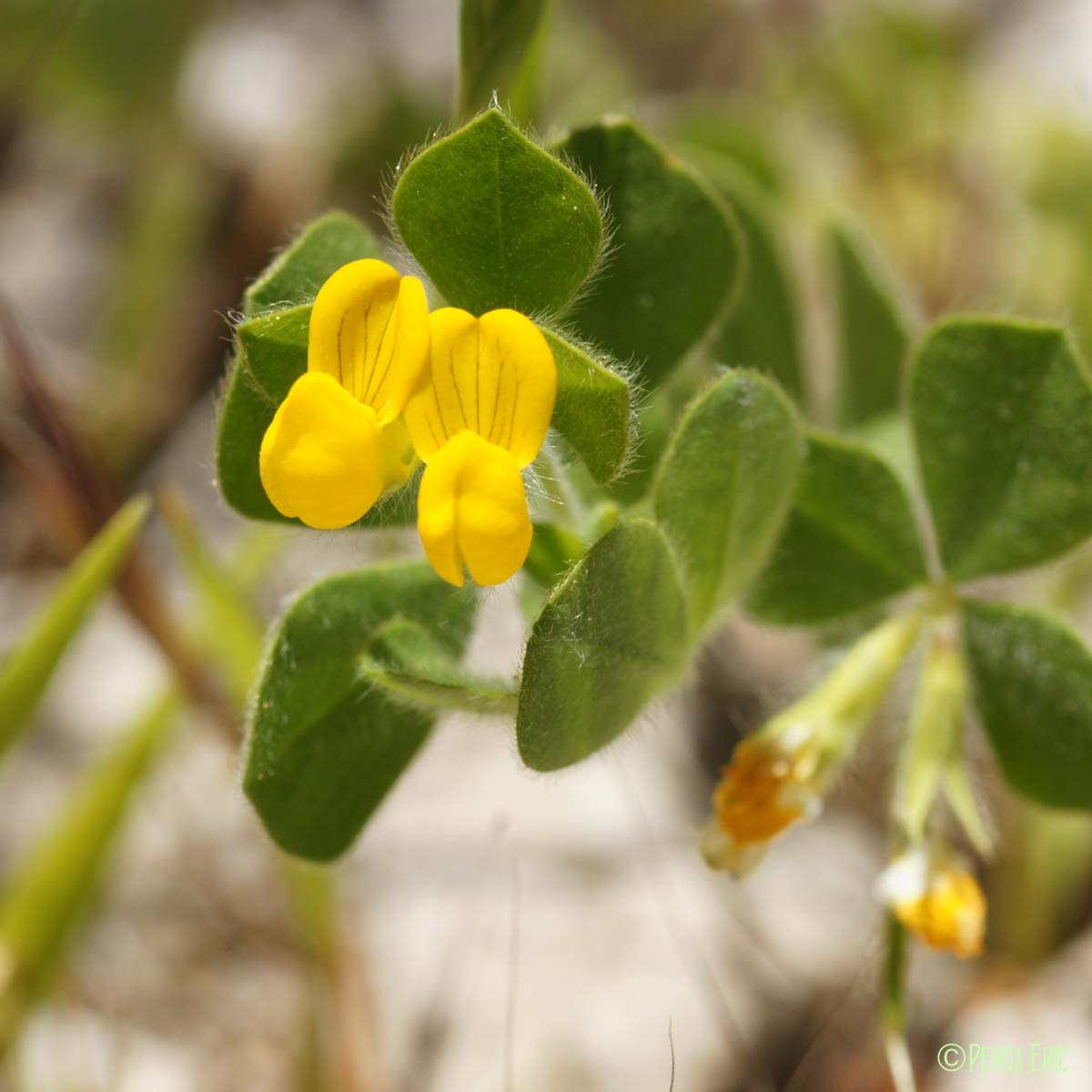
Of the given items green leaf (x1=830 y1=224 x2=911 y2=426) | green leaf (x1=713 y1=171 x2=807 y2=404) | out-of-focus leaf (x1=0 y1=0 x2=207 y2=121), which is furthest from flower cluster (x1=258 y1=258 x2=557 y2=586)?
out-of-focus leaf (x1=0 y1=0 x2=207 y2=121)

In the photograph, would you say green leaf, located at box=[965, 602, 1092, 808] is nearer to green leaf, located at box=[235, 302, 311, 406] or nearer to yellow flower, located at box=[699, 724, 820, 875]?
yellow flower, located at box=[699, 724, 820, 875]

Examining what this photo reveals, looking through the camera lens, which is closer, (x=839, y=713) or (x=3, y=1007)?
(x=839, y=713)

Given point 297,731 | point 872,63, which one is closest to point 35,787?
point 297,731

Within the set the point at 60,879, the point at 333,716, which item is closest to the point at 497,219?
the point at 333,716

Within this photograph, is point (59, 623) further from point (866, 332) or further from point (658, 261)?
point (866, 332)

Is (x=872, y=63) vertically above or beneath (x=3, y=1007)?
above

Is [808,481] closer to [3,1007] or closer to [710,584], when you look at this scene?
[710,584]
